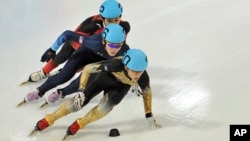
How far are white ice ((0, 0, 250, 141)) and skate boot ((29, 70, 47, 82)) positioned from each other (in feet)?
0.18

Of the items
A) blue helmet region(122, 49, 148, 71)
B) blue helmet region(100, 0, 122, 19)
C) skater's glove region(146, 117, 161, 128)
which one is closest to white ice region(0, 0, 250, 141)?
skater's glove region(146, 117, 161, 128)

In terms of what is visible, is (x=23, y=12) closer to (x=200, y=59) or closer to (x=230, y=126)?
(x=200, y=59)

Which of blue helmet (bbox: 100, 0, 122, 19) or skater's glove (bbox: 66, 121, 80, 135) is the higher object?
blue helmet (bbox: 100, 0, 122, 19)

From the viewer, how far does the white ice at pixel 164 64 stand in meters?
3.16

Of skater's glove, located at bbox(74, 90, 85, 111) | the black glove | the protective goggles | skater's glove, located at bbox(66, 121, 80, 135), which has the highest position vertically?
the black glove

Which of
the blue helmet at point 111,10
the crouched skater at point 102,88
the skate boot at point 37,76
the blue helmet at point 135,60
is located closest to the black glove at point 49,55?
the skate boot at point 37,76

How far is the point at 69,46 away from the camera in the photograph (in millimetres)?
3766

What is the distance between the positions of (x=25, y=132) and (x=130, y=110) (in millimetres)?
719

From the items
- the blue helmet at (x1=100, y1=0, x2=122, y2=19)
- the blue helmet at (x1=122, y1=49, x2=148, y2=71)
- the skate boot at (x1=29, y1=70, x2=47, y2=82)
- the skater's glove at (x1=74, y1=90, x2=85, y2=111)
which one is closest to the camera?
the blue helmet at (x1=122, y1=49, x2=148, y2=71)

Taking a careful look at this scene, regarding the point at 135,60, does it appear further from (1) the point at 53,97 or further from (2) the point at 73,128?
(1) the point at 53,97

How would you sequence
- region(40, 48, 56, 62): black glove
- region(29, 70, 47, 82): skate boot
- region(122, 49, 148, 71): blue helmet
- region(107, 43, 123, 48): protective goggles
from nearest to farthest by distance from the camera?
region(122, 49, 148, 71): blue helmet
region(107, 43, 123, 48): protective goggles
region(40, 48, 56, 62): black glove
region(29, 70, 47, 82): skate boot

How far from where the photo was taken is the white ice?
316cm

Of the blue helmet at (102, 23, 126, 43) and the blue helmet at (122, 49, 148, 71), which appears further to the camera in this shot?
the blue helmet at (102, 23, 126, 43)

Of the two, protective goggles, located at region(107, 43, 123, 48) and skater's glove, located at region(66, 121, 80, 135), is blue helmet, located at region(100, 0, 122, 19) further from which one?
skater's glove, located at region(66, 121, 80, 135)
